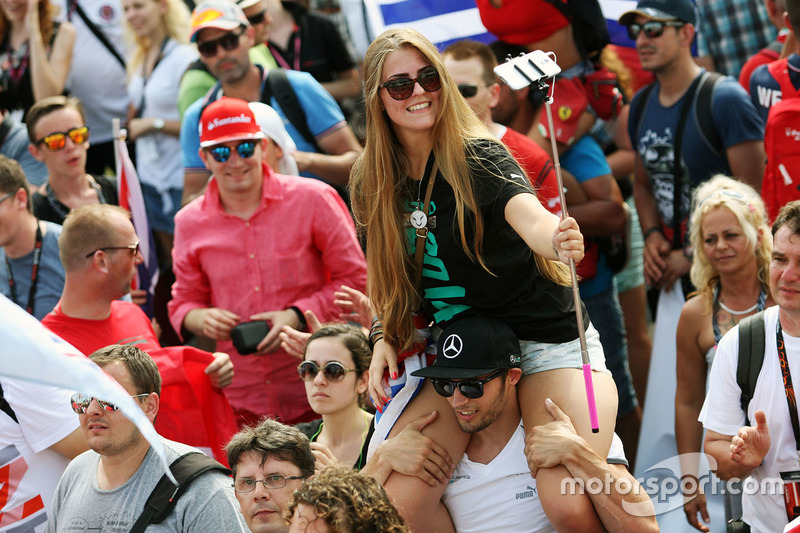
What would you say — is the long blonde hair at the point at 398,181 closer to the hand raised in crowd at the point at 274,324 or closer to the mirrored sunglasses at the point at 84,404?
the mirrored sunglasses at the point at 84,404

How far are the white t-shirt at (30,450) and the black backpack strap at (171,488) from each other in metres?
0.75

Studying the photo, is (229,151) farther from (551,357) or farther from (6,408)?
(551,357)

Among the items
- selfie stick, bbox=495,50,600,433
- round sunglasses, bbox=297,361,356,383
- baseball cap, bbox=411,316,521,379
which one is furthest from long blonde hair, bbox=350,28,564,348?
round sunglasses, bbox=297,361,356,383

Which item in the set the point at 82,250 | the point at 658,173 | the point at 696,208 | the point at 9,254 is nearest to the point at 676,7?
the point at 658,173

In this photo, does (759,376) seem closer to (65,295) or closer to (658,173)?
(658,173)

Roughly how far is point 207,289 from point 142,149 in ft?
5.97

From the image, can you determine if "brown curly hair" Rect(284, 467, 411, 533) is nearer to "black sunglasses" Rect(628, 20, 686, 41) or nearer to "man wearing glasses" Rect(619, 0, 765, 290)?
"man wearing glasses" Rect(619, 0, 765, 290)

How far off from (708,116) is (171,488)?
11.0ft

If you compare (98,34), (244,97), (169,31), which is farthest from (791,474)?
(98,34)

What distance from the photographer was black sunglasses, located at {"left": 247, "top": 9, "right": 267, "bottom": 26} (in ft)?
21.5

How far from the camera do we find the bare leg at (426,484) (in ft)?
11.9

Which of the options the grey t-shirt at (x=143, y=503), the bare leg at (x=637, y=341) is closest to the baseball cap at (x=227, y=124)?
the grey t-shirt at (x=143, y=503)

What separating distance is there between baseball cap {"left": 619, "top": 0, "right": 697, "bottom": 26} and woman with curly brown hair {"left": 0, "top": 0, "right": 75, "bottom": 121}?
401 cm

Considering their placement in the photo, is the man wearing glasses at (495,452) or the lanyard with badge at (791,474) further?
the lanyard with badge at (791,474)
